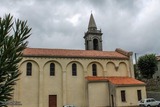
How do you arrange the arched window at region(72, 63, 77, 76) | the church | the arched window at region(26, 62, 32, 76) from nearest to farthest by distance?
the church < the arched window at region(26, 62, 32, 76) < the arched window at region(72, 63, 77, 76)

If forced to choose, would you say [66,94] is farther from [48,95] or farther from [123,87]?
[123,87]

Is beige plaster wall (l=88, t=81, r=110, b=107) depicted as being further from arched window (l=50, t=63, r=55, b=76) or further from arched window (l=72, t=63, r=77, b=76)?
arched window (l=50, t=63, r=55, b=76)

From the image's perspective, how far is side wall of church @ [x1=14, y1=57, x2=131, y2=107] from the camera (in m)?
32.9

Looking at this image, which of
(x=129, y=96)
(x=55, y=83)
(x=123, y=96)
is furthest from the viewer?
(x=55, y=83)

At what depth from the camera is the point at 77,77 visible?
117ft

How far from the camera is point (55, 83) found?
34.5 metres

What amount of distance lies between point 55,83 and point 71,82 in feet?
9.14

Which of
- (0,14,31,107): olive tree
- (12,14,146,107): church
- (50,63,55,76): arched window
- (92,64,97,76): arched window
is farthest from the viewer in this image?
(92,64,97,76): arched window

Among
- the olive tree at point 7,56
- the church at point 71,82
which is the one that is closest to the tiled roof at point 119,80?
the church at point 71,82

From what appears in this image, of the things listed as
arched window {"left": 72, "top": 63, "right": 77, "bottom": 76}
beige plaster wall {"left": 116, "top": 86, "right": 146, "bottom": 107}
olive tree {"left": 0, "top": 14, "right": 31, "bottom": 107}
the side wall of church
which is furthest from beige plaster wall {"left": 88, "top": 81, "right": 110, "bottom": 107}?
olive tree {"left": 0, "top": 14, "right": 31, "bottom": 107}

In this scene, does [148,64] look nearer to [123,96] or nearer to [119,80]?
[119,80]

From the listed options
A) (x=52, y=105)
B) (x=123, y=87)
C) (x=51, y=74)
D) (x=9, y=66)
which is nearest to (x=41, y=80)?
(x=51, y=74)

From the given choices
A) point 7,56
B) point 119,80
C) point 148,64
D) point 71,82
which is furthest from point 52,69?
point 148,64

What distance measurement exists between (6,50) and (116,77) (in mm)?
33181
